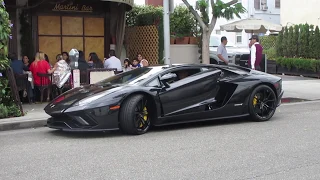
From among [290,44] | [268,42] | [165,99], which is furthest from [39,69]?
[268,42]

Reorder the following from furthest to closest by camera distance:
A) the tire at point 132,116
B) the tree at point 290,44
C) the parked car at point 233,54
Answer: the tree at point 290,44 → the parked car at point 233,54 → the tire at point 132,116

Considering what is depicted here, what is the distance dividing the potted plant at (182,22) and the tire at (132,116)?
9.35 metres

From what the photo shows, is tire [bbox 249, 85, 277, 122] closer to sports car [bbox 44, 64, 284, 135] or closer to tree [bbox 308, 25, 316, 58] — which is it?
sports car [bbox 44, 64, 284, 135]

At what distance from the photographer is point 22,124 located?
9.79 metres

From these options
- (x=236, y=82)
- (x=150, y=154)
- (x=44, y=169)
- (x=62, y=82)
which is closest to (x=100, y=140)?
(x=150, y=154)

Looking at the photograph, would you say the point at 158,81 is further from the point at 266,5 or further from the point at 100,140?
the point at 266,5

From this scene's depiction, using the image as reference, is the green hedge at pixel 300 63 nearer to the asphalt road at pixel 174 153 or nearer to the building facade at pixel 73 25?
the building facade at pixel 73 25

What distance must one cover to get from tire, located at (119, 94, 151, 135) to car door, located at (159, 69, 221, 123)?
46 cm

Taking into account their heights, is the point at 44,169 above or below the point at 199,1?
below

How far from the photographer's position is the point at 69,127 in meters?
8.16

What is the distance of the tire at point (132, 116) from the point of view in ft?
26.9

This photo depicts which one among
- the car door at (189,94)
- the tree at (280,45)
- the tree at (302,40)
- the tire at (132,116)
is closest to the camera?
the tire at (132,116)

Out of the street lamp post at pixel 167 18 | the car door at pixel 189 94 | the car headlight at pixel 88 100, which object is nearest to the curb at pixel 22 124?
the car headlight at pixel 88 100

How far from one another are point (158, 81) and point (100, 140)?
1560mm
